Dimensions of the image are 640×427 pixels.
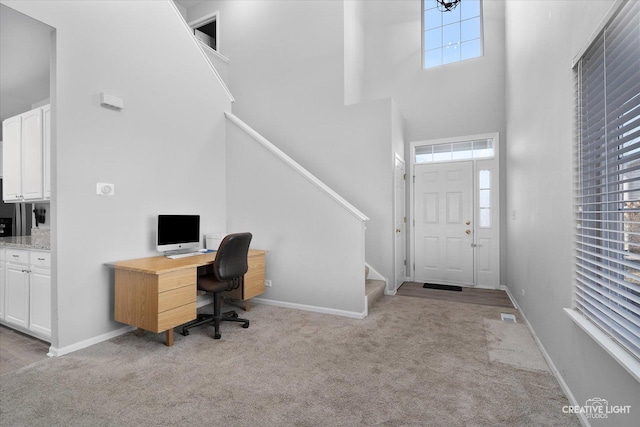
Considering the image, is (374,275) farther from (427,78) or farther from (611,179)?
(427,78)

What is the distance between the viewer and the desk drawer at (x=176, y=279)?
2.66 meters

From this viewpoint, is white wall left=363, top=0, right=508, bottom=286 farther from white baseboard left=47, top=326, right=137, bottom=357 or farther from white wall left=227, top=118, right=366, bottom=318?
white baseboard left=47, top=326, right=137, bottom=357

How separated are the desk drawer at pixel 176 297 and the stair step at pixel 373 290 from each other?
203 centimetres

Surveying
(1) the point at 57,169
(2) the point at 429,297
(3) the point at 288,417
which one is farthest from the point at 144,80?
(2) the point at 429,297

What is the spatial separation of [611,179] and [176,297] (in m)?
3.16

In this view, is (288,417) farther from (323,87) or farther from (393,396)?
(323,87)

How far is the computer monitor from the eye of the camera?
329 cm

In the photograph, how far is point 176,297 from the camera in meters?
2.79

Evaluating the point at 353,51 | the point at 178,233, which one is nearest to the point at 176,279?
the point at 178,233

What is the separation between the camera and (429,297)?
14.8 ft

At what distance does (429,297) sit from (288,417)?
3189mm

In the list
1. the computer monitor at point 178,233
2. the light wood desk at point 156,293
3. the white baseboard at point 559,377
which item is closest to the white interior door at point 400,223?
the white baseboard at point 559,377

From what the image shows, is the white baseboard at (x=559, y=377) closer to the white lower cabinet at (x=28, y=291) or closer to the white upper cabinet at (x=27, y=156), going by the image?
the white lower cabinet at (x=28, y=291)

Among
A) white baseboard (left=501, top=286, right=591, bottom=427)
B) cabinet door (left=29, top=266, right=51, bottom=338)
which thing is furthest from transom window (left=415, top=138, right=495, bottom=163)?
cabinet door (left=29, top=266, right=51, bottom=338)
